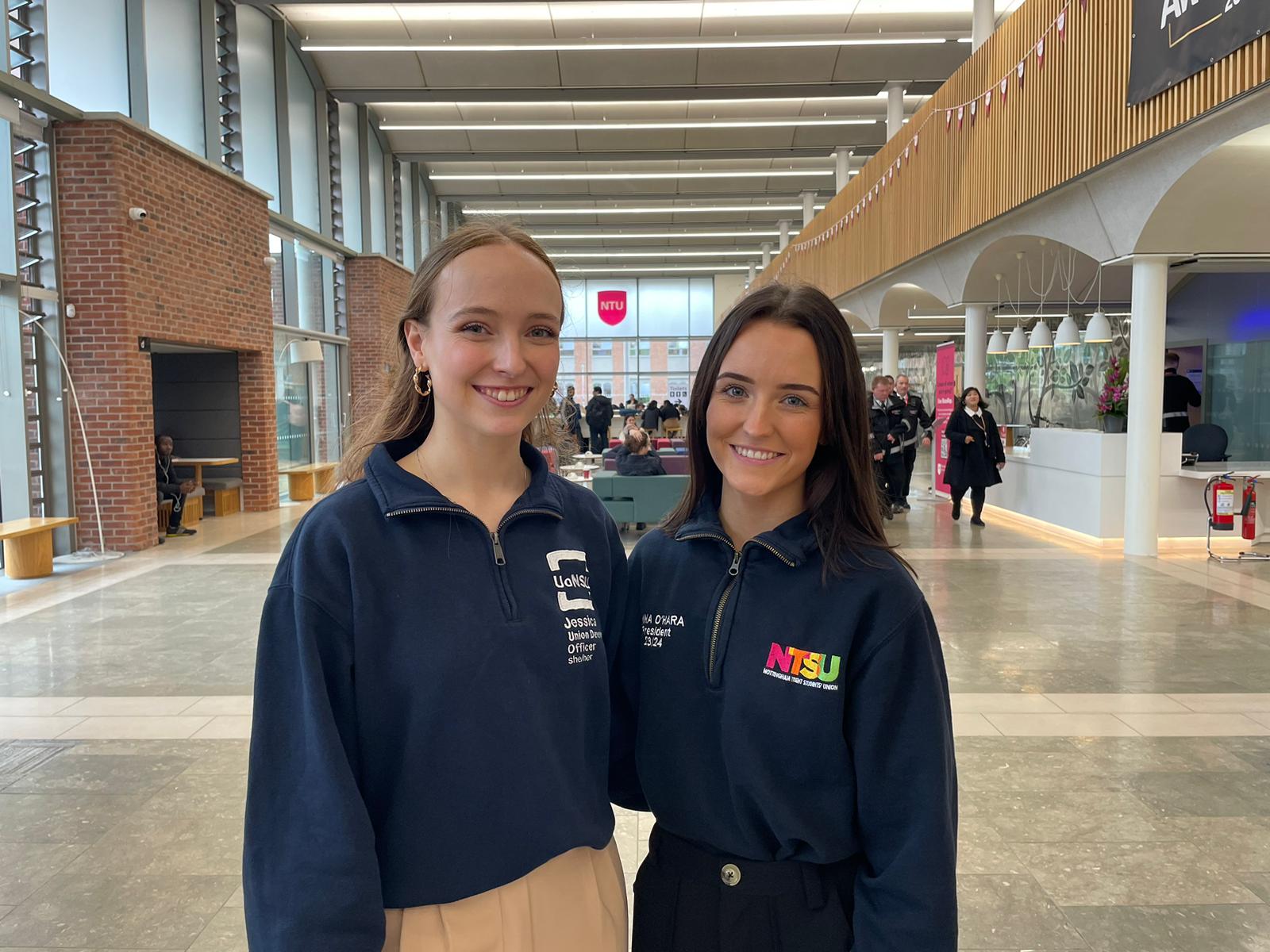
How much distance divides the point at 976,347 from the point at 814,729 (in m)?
11.7

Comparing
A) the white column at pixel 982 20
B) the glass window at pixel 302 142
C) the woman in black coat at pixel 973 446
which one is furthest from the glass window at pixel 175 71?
the woman in black coat at pixel 973 446

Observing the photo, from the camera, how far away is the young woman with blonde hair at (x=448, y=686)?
3.69 feet

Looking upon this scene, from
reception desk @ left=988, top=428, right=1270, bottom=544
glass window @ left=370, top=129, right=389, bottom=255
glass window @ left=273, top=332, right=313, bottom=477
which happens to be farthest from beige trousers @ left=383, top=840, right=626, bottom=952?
glass window @ left=370, top=129, right=389, bottom=255

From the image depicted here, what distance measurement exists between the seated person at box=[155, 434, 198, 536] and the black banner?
957 centimetres

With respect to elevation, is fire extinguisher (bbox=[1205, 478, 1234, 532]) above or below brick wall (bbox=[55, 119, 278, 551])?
below

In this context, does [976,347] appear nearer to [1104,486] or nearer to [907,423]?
[907,423]

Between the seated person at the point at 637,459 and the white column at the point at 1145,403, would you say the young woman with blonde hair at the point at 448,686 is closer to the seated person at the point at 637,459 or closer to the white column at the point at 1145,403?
the seated person at the point at 637,459

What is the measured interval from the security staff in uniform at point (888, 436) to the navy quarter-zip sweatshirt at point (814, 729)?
31.8ft

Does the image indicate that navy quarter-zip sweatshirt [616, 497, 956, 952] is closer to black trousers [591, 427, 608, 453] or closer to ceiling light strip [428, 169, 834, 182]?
black trousers [591, 427, 608, 453]

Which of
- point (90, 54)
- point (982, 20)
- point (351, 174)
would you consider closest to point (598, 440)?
point (351, 174)

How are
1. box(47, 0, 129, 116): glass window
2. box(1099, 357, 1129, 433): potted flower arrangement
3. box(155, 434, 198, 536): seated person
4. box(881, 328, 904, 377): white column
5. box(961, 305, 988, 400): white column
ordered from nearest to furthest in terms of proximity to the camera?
box(47, 0, 129, 116): glass window → box(1099, 357, 1129, 433): potted flower arrangement → box(155, 434, 198, 536): seated person → box(961, 305, 988, 400): white column → box(881, 328, 904, 377): white column

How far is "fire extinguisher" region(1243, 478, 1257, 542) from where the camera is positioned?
7.82 m

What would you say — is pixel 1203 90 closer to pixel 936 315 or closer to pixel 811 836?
pixel 811 836

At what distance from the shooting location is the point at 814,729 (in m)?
1.26
